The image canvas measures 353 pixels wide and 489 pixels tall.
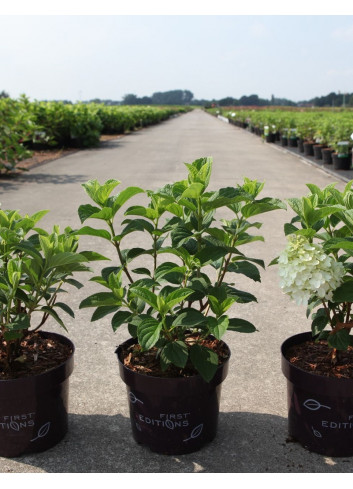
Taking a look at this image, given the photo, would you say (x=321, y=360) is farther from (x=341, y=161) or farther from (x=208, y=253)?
(x=341, y=161)

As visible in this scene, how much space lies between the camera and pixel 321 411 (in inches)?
88.8

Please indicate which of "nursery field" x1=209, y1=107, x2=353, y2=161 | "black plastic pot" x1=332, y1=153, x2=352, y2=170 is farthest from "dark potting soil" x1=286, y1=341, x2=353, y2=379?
"black plastic pot" x1=332, y1=153, x2=352, y2=170

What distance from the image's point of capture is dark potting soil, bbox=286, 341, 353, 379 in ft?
7.57

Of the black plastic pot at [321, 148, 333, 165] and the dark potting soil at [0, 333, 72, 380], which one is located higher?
the black plastic pot at [321, 148, 333, 165]

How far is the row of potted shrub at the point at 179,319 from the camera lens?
2125mm

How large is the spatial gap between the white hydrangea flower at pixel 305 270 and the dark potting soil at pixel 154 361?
51 cm

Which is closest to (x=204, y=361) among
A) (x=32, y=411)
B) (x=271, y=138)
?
(x=32, y=411)

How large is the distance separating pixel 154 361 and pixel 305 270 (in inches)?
32.5

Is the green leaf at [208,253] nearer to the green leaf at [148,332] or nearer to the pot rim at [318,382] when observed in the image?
the green leaf at [148,332]

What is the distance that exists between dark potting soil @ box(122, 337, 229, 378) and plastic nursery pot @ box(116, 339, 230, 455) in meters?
0.06

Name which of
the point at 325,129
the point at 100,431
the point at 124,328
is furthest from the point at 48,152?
the point at 100,431

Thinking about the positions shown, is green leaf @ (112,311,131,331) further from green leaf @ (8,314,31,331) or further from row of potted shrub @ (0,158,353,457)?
green leaf @ (8,314,31,331)

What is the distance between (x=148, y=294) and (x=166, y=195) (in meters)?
0.40

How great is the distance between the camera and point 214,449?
2389 mm
